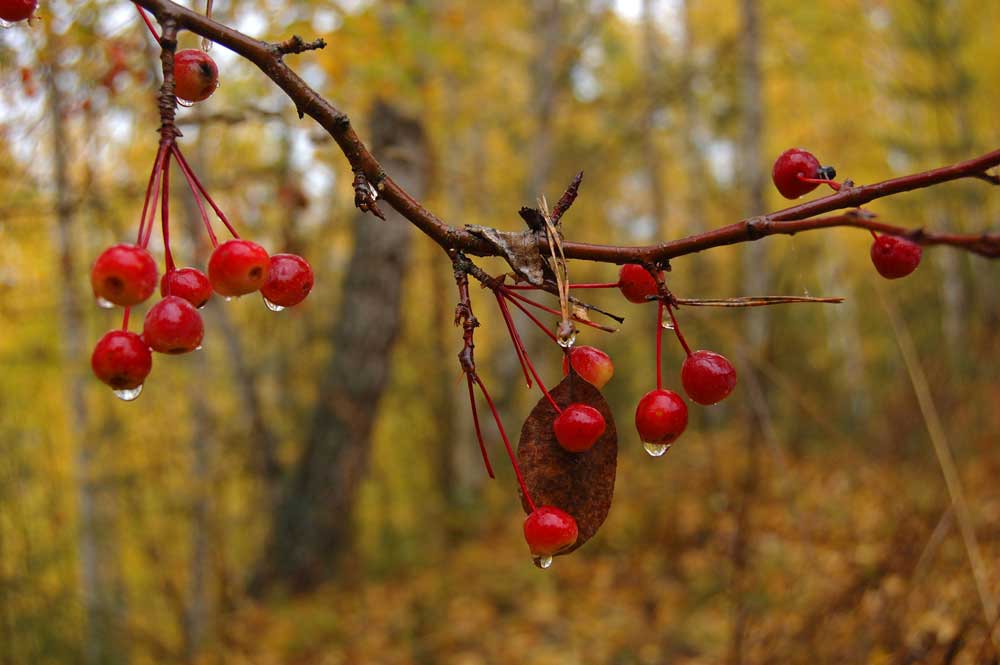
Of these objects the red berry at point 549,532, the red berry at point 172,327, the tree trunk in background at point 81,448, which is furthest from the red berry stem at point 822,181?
the tree trunk in background at point 81,448

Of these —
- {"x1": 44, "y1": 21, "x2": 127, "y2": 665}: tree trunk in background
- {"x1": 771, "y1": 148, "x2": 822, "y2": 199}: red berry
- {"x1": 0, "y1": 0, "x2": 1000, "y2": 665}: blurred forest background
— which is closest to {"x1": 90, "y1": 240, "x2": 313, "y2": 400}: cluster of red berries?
{"x1": 771, "y1": 148, "x2": 822, "y2": 199}: red berry

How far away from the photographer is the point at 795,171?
78 cm

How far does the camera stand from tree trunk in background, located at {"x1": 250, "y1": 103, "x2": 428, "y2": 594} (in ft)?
16.4

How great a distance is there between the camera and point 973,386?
10.4 ft

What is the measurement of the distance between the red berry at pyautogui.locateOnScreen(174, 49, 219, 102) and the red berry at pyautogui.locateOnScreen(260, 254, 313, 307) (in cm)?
19

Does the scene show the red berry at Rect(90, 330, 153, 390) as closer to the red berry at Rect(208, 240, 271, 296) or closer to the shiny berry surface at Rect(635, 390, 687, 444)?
the red berry at Rect(208, 240, 271, 296)

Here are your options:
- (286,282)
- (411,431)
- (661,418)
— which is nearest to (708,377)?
(661,418)

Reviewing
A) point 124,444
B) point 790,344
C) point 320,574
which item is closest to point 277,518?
point 320,574

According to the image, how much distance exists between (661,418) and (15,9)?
2.55ft

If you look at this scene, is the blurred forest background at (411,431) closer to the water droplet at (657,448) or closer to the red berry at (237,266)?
the water droplet at (657,448)

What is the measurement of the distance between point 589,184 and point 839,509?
19.2ft

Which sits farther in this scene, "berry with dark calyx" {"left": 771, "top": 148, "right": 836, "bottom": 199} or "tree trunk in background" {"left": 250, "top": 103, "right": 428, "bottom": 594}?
"tree trunk in background" {"left": 250, "top": 103, "right": 428, "bottom": 594}

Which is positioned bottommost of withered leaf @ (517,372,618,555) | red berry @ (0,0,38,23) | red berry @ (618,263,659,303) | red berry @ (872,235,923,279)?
withered leaf @ (517,372,618,555)

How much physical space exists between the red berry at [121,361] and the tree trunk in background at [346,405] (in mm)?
4221
